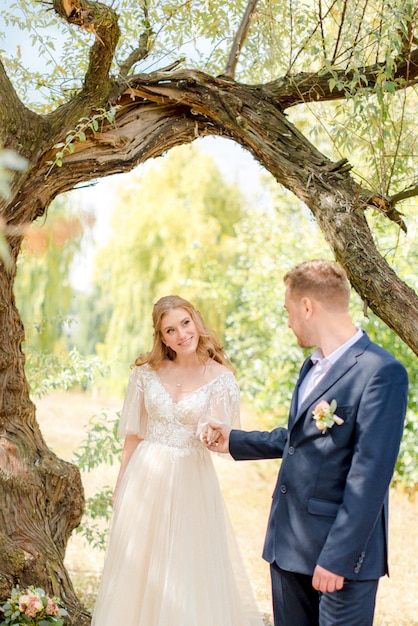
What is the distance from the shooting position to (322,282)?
2443mm

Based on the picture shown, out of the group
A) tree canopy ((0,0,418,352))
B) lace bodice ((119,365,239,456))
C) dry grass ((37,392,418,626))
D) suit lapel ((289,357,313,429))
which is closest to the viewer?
suit lapel ((289,357,313,429))

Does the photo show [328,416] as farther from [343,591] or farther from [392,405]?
[343,591]

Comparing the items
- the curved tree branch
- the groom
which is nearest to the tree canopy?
the curved tree branch

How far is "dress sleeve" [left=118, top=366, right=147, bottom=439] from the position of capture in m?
3.87

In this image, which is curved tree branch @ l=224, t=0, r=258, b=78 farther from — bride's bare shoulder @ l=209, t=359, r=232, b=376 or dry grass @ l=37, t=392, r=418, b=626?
dry grass @ l=37, t=392, r=418, b=626

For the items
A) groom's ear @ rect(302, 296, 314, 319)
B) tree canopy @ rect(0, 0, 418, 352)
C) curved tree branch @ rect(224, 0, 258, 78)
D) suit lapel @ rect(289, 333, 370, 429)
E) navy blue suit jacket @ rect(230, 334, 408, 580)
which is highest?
curved tree branch @ rect(224, 0, 258, 78)

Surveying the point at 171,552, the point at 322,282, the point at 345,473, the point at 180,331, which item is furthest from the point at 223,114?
the point at 171,552

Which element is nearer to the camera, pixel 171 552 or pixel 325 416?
pixel 325 416

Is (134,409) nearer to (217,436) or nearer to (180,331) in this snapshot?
(180,331)

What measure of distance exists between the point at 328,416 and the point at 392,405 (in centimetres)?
20

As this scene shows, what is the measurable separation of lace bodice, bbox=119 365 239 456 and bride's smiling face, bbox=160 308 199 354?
199 millimetres

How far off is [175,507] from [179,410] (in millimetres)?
470

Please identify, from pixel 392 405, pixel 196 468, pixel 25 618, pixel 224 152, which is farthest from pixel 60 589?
pixel 224 152

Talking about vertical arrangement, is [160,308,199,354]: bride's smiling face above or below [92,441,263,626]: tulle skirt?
above
